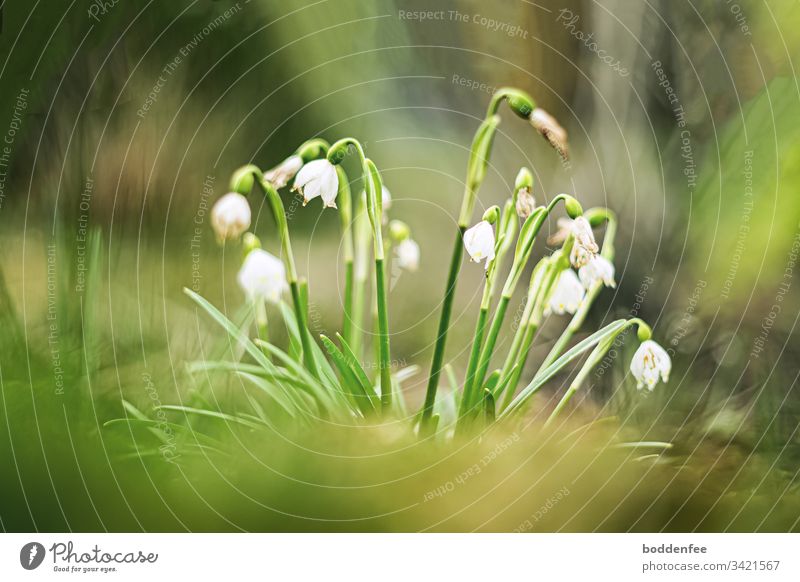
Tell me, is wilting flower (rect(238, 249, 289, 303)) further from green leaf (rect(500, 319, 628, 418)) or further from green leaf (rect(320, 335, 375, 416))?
green leaf (rect(500, 319, 628, 418))

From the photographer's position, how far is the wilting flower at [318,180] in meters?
0.66

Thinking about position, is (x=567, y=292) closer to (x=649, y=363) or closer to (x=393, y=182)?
(x=649, y=363)

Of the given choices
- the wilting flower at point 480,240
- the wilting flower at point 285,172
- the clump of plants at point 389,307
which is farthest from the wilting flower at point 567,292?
the wilting flower at point 285,172

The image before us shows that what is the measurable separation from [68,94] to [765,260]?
891 mm

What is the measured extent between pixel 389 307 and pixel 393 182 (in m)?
0.15

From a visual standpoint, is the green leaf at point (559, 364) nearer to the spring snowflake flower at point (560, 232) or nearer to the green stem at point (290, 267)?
the spring snowflake flower at point (560, 232)

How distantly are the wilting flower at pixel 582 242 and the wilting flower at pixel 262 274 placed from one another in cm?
32

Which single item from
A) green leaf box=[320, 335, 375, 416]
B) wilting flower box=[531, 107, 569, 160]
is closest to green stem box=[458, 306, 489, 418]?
green leaf box=[320, 335, 375, 416]

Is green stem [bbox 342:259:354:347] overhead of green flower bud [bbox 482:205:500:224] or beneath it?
beneath

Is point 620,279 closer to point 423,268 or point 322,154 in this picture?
point 423,268

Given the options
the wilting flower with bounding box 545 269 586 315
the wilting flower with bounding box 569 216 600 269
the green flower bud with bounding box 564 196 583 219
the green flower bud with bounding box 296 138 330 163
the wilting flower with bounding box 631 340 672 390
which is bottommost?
the wilting flower with bounding box 631 340 672 390

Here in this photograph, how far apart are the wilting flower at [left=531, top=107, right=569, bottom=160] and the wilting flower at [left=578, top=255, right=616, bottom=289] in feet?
0.46

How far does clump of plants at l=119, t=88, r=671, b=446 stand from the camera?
0.68m
